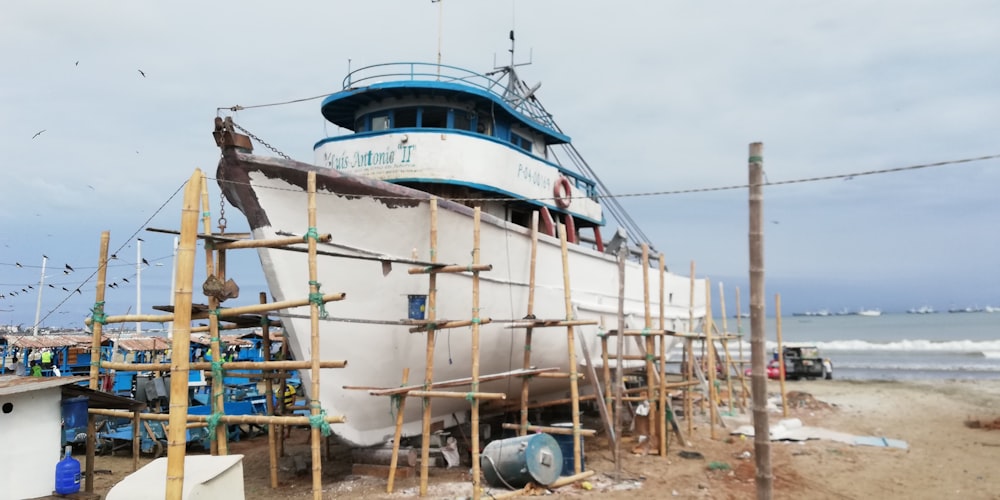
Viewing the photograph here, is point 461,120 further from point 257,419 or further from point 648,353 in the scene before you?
point 257,419

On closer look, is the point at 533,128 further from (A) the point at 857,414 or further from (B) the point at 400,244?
(A) the point at 857,414

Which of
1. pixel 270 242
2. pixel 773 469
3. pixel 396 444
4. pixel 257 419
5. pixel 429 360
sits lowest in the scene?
pixel 773 469

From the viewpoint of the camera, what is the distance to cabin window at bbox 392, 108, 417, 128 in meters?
12.7

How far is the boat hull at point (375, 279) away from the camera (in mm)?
9328

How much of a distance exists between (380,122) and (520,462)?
23.0ft

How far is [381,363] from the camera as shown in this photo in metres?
10.2

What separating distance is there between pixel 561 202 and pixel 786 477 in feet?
23.6

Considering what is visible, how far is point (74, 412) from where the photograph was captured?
7.71 meters

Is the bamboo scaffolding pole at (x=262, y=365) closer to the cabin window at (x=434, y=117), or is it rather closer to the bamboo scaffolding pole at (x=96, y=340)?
the bamboo scaffolding pole at (x=96, y=340)

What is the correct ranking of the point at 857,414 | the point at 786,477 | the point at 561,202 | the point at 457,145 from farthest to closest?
1. the point at 857,414
2. the point at 561,202
3. the point at 457,145
4. the point at 786,477

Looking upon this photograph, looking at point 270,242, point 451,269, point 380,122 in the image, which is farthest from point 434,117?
point 270,242

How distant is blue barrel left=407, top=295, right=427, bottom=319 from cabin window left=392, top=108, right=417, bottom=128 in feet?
12.9

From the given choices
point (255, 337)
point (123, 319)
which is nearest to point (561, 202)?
point (123, 319)

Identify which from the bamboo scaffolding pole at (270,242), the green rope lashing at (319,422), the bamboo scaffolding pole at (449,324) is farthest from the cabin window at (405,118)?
the green rope lashing at (319,422)
